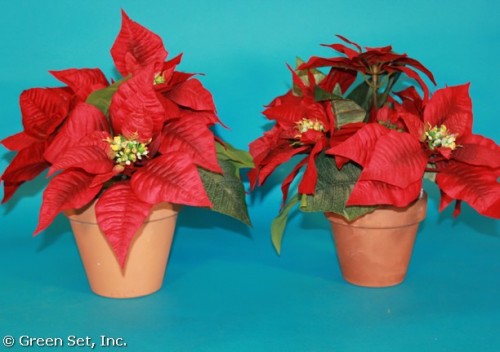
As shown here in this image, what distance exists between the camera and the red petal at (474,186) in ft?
4.10

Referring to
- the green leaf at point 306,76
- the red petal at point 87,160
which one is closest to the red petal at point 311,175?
the green leaf at point 306,76

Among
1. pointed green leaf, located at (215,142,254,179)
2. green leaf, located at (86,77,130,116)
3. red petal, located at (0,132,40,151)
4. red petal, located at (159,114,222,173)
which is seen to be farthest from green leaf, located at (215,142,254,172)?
red petal, located at (0,132,40,151)

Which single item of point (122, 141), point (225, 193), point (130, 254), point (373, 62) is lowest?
point (130, 254)

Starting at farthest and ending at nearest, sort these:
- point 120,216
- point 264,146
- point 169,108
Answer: point 264,146, point 169,108, point 120,216

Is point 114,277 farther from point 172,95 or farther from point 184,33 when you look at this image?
point 184,33

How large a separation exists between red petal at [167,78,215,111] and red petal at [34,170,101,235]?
8.8 inches

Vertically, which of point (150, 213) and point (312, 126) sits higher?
point (312, 126)

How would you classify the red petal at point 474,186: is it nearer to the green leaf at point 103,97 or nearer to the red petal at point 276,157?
the red petal at point 276,157

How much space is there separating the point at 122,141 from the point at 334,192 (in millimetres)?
362

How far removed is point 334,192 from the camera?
4.42 feet

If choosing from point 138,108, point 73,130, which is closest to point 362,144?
point 138,108

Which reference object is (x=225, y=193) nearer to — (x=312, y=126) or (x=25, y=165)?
(x=312, y=126)

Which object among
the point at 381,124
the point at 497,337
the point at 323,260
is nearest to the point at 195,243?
the point at 323,260

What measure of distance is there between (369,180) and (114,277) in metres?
0.47
